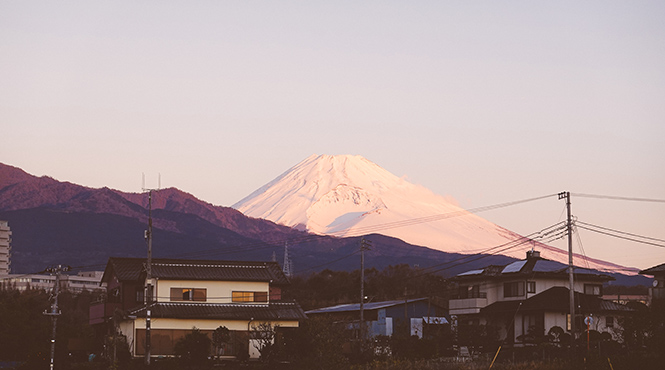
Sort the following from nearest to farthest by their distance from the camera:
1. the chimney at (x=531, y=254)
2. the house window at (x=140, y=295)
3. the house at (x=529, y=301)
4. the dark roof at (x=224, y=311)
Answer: the dark roof at (x=224, y=311), the house at (x=529, y=301), the house window at (x=140, y=295), the chimney at (x=531, y=254)

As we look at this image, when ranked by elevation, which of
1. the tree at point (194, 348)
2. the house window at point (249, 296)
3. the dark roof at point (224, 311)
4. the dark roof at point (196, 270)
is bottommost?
the tree at point (194, 348)

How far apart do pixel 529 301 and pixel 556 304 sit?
2097 mm

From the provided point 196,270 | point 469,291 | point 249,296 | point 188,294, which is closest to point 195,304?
point 188,294

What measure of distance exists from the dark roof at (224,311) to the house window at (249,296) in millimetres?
450

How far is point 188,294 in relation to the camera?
56.4 m

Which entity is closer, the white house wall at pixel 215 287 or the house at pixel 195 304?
the house at pixel 195 304

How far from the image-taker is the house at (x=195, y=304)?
174ft

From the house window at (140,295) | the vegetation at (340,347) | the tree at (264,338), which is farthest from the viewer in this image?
Answer: the house window at (140,295)

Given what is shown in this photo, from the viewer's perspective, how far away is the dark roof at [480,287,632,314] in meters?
58.2

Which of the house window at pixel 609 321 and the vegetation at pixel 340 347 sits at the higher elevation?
the house window at pixel 609 321

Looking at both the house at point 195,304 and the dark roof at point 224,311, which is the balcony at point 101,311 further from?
the dark roof at point 224,311

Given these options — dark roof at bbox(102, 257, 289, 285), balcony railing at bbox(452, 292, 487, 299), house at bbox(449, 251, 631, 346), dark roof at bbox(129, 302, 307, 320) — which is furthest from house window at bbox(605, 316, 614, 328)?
dark roof at bbox(102, 257, 289, 285)

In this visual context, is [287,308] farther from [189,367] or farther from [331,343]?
[331,343]

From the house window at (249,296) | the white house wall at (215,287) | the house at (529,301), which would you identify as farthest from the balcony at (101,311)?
the house at (529,301)
